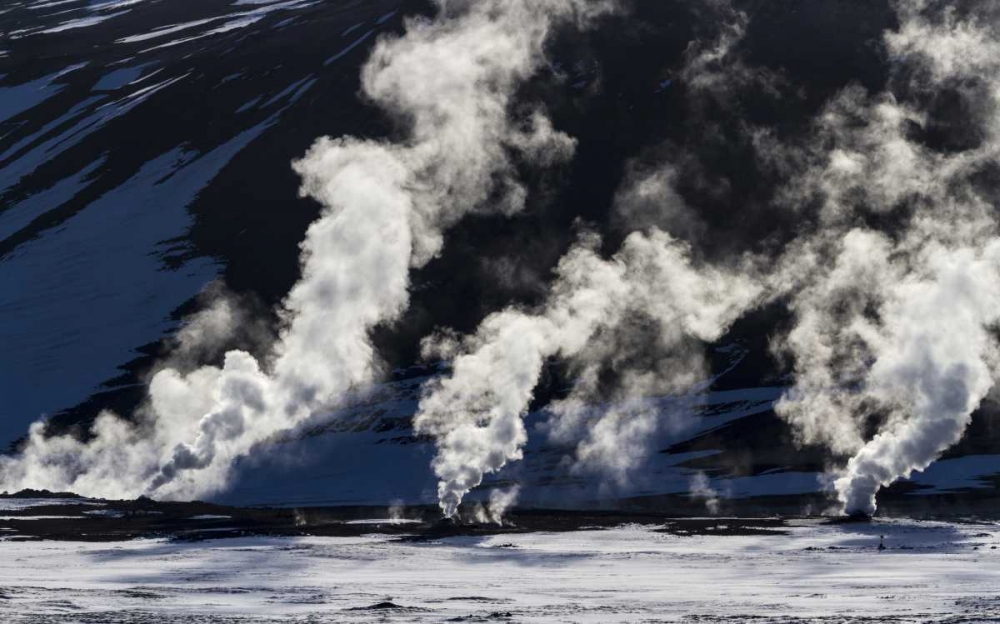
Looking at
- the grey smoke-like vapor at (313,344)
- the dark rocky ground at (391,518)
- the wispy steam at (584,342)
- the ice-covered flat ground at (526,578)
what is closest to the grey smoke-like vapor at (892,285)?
the dark rocky ground at (391,518)

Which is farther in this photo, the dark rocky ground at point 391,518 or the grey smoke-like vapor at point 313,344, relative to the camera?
the grey smoke-like vapor at point 313,344

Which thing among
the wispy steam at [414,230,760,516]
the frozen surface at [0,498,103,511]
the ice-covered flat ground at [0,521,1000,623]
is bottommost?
the ice-covered flat ground at [0,521,1000,623]

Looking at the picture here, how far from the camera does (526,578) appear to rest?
56344 mm

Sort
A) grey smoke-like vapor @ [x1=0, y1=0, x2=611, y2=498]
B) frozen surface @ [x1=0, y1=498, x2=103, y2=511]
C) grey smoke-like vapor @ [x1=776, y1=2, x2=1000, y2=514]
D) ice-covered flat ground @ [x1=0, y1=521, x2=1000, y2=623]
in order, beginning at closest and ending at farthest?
ice-covered flat ground @ [x1=0, y1=521, x2=1000, y2=623] → frozen surface @ [x1=0, y1=498, x2=103, y2=511] → grey smoke-like vapor @ [x1=776, y1=2, x2=1000, y2=514] → grey smoke-like vapor @ [x1=0, y1=0, x2=611, y2=498]

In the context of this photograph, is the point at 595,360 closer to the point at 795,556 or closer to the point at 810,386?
the point at 810,386

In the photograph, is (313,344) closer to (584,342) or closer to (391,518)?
(584,342)

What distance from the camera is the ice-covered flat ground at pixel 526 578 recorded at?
4100 cm

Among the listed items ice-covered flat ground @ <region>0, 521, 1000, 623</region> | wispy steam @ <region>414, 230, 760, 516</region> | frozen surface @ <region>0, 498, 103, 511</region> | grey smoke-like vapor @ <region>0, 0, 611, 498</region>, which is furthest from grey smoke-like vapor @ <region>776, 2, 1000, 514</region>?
frozen surface @ <region>0, 498, 103, 511</region>

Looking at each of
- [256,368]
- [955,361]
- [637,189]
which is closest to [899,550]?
[955,361]

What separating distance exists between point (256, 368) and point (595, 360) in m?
41.4

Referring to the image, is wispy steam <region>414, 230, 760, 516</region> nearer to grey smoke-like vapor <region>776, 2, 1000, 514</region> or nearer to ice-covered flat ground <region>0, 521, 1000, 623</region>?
grey smoke-like vapor <region>776, 2, 1000, 514</region>

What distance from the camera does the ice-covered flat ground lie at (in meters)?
41.0

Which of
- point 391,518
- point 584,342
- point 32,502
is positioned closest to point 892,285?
point 584,342

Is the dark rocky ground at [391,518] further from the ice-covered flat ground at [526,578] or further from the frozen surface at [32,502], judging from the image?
the ice-covered flat ground at [526,578]
